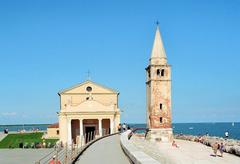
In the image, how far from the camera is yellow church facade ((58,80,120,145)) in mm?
50188

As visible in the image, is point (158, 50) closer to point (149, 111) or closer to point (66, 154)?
point (149, 111)

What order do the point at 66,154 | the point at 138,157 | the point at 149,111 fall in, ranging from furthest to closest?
the point at 149,111, the point at 66,154, the point at 138,157

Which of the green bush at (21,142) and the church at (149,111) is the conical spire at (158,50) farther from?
the green bush at (21,142)

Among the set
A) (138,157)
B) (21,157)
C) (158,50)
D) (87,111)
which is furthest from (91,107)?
(138,157)

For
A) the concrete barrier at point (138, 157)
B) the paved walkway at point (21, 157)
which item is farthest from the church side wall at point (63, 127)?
the concrete barrier at point (138, 157)

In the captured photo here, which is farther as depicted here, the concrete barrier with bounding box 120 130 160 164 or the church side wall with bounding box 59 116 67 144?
the church side wall with bounding box 59 116 67 144

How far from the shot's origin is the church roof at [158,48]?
164 ft

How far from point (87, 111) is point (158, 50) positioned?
35.6ft

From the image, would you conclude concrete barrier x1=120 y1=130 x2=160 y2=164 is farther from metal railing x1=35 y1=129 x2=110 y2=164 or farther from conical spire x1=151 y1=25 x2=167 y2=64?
conical spire x1=151 y1=25 x2=167 y2=64

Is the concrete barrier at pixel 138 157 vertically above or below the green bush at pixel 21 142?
above

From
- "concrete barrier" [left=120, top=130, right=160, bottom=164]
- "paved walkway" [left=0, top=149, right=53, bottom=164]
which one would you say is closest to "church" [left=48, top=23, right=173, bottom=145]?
"paved walkway" [left=0, top=149, right=53, bottom=164]

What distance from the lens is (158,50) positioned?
164 ft

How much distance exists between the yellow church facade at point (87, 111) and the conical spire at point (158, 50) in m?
6.90

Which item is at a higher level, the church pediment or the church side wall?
the church pediment
